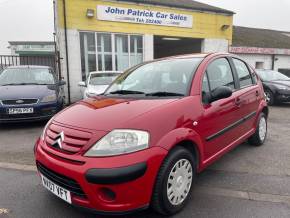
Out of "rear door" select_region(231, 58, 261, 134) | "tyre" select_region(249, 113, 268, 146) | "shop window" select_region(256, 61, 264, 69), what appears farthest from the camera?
"shop window" select_region(256, 61, 264, 69)

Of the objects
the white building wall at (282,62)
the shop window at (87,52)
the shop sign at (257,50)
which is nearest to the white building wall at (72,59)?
the shop window at (87,52)

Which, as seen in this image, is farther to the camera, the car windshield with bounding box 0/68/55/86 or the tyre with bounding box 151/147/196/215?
the car windshield with bounding box 0/68/55/86

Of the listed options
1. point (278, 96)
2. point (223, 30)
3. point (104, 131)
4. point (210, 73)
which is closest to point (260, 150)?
point (210, 73)

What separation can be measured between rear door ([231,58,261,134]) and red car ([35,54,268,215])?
0.97ft

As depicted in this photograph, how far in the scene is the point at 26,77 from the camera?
7238 millimetres

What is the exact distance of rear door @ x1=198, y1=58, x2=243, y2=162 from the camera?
310 cm

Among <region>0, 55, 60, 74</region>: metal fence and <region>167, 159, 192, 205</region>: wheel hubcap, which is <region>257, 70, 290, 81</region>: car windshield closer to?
<region>0, 55, 60, 74</region>: metal fence

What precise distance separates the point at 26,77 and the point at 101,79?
2447 mm

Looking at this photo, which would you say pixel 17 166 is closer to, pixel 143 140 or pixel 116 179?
pixel 116 179

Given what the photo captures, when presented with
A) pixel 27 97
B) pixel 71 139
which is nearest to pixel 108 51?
pixel 27 97

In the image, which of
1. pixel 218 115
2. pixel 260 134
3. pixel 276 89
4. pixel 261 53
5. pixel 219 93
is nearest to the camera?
pixel 219 93

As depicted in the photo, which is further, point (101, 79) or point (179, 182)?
point (101, 79)

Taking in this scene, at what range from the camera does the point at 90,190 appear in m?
2.27

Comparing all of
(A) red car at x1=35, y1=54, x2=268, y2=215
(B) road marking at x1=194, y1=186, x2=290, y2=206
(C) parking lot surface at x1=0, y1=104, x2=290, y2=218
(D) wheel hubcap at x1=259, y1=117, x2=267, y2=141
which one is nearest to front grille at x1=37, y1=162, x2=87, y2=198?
(A) red car at x1=35, y1=54, x2=268, y2=215
